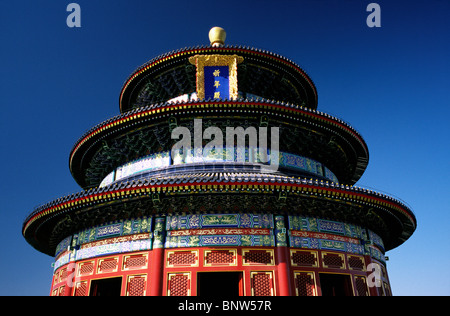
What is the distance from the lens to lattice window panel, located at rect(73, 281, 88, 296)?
1230 cm

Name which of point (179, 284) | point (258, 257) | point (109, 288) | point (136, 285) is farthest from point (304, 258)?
point (109, 288)

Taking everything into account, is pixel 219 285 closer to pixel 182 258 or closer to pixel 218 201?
pixel 182 258

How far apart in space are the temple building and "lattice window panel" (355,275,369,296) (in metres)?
0.06

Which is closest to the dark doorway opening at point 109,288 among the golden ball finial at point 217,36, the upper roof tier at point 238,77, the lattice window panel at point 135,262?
the lattice window panel at point 135,262

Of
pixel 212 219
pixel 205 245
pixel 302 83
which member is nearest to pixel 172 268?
pixel 205 245

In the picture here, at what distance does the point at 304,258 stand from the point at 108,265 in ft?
22.6

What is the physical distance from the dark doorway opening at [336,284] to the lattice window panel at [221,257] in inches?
143

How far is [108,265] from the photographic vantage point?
1220cm

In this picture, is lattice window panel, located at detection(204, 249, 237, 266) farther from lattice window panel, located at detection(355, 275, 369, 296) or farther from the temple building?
lattice window panel, located at detection(355, 275, 369, 296)

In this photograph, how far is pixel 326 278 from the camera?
13.6 metres

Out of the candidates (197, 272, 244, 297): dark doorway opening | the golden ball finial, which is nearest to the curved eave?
(197, 272, 244, 297): dark doorway opening
